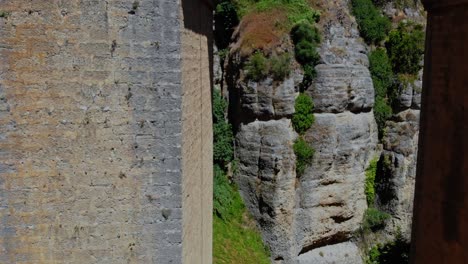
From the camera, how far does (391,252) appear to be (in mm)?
17531

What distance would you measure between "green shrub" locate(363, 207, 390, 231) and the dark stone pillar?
397 inches

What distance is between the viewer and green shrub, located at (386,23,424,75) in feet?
61.6

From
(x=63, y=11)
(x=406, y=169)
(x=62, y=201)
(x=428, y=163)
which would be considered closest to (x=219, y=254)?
(x=406, y=169)

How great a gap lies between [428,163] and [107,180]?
5207 millimetres

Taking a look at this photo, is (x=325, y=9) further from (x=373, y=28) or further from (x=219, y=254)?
(x=219, y=254)

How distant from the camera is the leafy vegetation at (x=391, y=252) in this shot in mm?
17188

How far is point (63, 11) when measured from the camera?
5.32m

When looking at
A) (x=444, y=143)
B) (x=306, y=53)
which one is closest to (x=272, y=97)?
(x=306, y=53)

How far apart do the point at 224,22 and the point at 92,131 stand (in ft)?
44.3

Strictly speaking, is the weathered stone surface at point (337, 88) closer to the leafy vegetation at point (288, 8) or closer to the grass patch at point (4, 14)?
the leafy vegetation at point (288, 8)

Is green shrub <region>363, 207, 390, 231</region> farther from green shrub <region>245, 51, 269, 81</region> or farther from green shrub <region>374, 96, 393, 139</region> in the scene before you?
green shrub <region>245, 51, 269, 81</region>

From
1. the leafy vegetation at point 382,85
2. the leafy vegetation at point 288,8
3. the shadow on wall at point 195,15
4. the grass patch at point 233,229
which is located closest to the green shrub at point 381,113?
the leafy vegetation at point 382,85

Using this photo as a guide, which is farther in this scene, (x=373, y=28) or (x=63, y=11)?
(x=373, y=28)

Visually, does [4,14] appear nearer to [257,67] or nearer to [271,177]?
[257,67]
